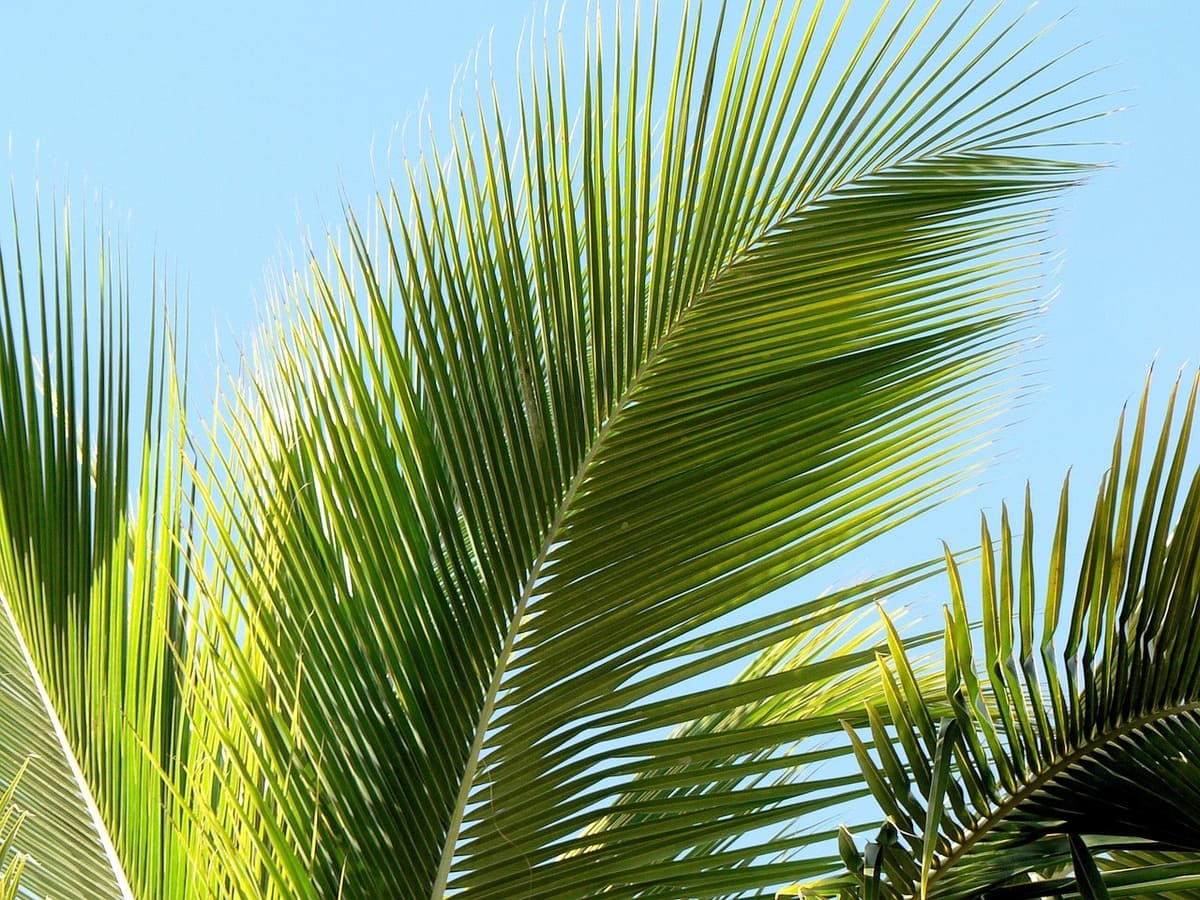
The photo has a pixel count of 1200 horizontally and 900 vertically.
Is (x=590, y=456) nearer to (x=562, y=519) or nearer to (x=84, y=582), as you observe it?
(x=562, y=519)

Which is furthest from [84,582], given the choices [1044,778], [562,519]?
[1044,778]

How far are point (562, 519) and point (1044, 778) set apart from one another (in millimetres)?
622

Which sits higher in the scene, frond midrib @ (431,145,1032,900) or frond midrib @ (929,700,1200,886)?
frond midrib @ (431,145,1032,900)

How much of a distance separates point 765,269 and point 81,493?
38.0 inches

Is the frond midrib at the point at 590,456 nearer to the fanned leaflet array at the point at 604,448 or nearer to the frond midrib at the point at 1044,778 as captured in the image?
the fanned leaflet array at the point at 604,448

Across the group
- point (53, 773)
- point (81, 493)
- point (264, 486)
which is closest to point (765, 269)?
point (264, 486)

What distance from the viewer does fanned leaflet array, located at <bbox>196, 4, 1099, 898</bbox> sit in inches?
61.2

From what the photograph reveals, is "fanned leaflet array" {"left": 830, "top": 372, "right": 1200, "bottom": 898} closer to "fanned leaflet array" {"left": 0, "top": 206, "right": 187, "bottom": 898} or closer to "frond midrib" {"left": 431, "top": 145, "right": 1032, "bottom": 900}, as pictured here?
"frond midrib" {"left": 431, "top": 145, "right": 1032, "bottom": 900}

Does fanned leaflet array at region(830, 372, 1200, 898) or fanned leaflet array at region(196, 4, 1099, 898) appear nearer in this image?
fanned leaflet array at region(830, 372, 1200, 898)

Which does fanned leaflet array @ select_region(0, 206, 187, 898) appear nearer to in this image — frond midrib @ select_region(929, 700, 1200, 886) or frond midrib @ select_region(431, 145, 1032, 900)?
frond midrib @ select_region(431, 145, 1032, 900)

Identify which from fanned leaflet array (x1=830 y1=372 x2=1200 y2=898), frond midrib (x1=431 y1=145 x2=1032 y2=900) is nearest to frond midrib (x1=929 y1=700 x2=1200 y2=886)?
fanned leaflet array (x1=830 y1=372 x2=1200 y2=898)

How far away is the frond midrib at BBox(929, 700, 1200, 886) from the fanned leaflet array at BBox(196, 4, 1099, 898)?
7.0 inches

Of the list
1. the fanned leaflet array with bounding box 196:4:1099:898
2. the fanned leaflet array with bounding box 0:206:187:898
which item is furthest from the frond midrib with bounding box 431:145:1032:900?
the fanned leaflet array with bounding box 0:206:187:898

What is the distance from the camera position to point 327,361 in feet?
5.74
